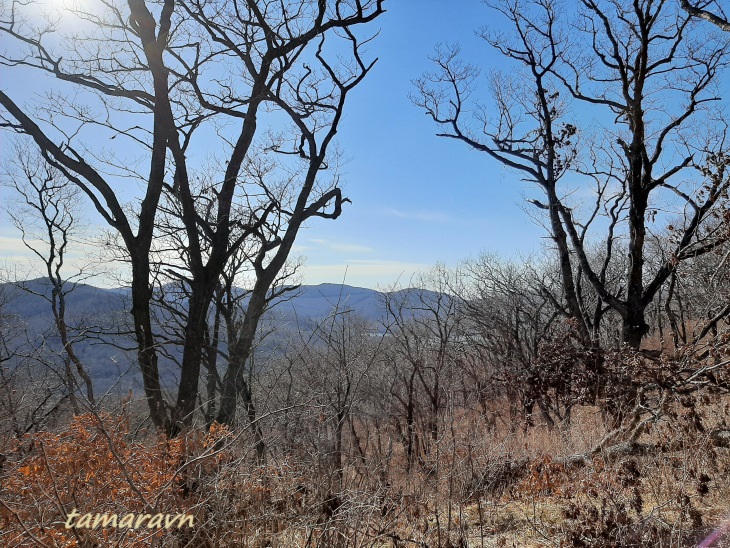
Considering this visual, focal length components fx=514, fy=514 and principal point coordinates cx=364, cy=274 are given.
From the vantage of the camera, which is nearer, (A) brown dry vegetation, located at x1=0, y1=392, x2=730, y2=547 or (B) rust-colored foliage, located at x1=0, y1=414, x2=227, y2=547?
(B) rust-colored foliage, located at x1=0, y1=414, x2=227, y2=547

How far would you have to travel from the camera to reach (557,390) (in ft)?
28.5

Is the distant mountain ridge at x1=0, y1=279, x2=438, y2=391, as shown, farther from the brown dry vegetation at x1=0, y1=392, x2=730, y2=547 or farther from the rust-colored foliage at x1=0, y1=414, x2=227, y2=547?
the brown dry vegetation at x1=0, y1=392, x2=730, y2=547

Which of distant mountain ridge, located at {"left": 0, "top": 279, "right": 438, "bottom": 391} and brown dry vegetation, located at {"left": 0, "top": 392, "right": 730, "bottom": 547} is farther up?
distant mountain ridge, located at {"left": 0, "top": 279, "right": 438, "bottom": 391}

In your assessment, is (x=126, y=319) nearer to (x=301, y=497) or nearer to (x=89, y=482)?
(x=89, y=482)

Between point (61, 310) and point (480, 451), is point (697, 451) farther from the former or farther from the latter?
point (61, 310)

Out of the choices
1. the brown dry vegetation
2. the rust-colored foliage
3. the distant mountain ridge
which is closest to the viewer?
the rust-colored foliage

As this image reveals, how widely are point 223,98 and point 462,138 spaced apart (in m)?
6.34

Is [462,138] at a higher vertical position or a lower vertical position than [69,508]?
higher

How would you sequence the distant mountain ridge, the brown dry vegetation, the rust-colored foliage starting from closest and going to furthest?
the rust-colored foliage
the brown dry vegetation
the distant mountain ridge

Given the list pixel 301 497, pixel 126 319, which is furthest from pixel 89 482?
pixel 126 319

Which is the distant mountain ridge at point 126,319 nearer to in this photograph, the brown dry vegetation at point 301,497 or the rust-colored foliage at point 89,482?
the rust-colored foliage at point 89,482

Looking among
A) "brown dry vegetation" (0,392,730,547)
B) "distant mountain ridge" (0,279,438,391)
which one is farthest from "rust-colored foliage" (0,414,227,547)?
"distant mountain ridge" (0,279,438,391)

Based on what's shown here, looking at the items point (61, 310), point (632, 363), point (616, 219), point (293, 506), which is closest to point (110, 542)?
point (293, 506)

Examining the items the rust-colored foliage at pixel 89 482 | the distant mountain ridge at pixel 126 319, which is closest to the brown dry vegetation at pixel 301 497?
the rust-colored foliage at pixel 89 482
